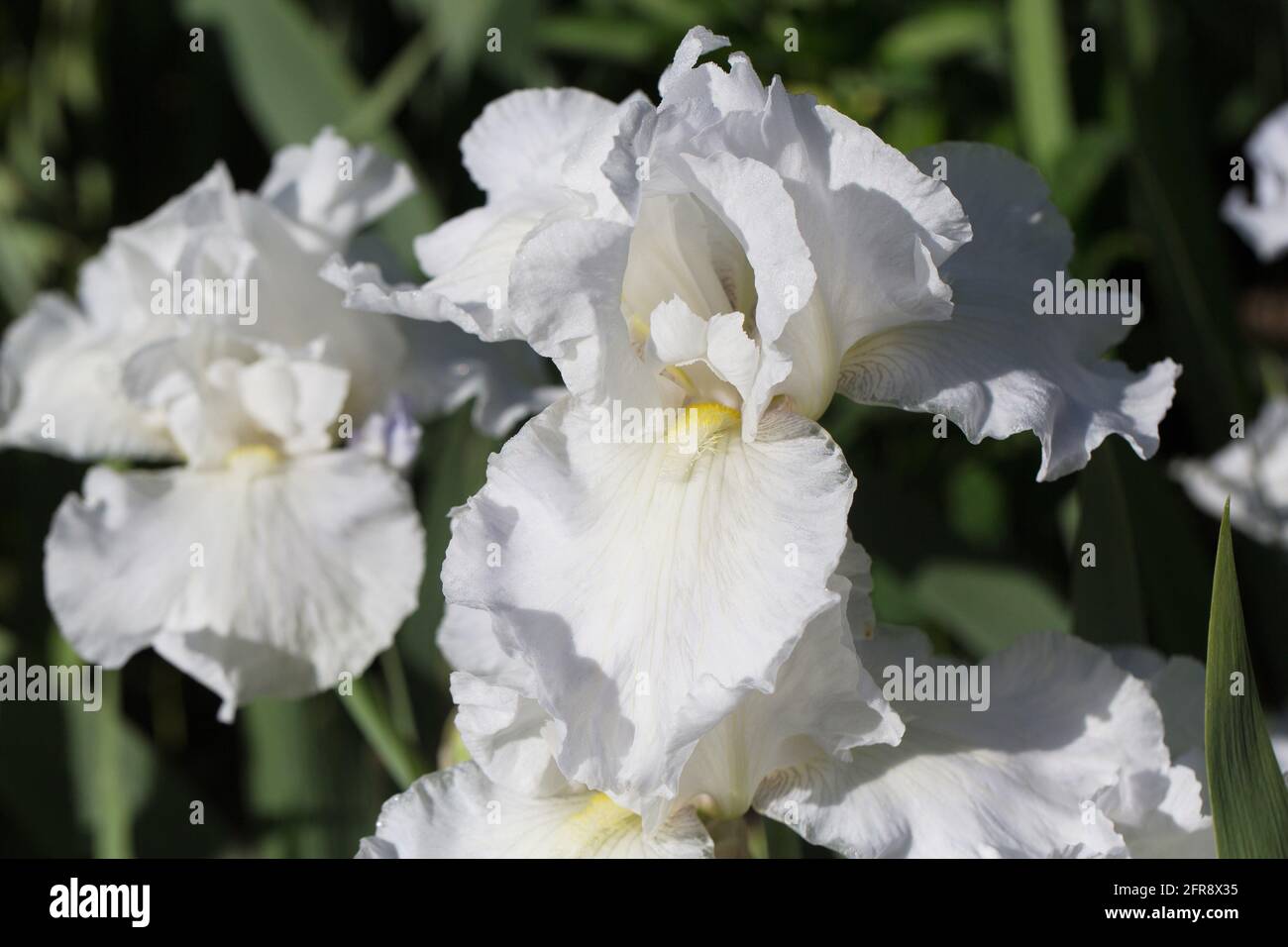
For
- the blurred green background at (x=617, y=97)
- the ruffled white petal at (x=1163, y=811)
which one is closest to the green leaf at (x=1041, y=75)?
the blurred green background at (x=617, y=97)

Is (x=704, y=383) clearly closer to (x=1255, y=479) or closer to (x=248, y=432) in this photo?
(x=248, y=432)

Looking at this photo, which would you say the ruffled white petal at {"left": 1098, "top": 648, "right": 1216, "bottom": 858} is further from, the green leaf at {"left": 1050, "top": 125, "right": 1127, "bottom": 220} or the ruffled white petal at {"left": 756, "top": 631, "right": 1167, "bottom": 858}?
the green leaf at {"left": 1050, "top": 125, "right": 1127, "bottom": 220}

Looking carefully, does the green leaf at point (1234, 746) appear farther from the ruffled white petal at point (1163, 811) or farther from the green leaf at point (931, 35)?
the green leaf at point (931, 35)

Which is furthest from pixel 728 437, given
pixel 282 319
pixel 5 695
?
pixel 5 695

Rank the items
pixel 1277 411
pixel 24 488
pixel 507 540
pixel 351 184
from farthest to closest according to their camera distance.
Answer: pixel 24 488 < pixel 1277 411 < pixel 351 184 < pixel 507 540

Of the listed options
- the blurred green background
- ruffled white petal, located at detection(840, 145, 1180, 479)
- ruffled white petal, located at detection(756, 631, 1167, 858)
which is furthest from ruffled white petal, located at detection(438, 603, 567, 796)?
the blurred green background
